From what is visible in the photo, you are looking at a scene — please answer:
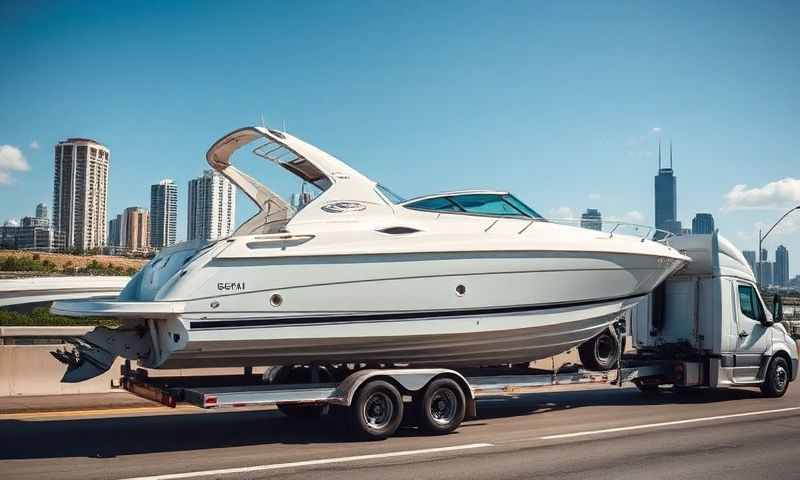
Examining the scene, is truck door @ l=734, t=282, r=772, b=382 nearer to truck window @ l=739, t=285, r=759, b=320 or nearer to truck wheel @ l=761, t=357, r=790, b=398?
truck window @ l=739, t=285, r=759, b=320

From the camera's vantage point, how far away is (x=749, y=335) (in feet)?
45.8

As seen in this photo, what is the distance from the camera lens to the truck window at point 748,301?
14.0 metres

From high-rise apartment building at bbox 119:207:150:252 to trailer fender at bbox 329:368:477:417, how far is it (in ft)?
519

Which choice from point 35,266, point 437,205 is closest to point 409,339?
point 437,205

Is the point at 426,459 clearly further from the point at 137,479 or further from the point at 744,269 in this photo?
the point at 744,269

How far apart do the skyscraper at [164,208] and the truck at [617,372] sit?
127m

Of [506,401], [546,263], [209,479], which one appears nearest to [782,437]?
[546,263]

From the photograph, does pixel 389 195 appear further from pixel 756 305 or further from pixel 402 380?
pixel 756 305

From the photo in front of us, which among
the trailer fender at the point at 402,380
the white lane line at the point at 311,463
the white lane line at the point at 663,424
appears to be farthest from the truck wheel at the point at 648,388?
the white lane line at the point at 311,463

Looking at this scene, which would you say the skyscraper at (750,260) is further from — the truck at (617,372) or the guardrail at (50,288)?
the guardrail at (50,288)

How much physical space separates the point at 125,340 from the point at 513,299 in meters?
5.32

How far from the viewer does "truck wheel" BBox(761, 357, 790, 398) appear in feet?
47.1

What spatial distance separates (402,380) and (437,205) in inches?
108

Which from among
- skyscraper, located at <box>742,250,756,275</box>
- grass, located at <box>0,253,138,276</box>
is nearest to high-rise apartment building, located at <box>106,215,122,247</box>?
grass, located at <box>0,253,138,276</box>
